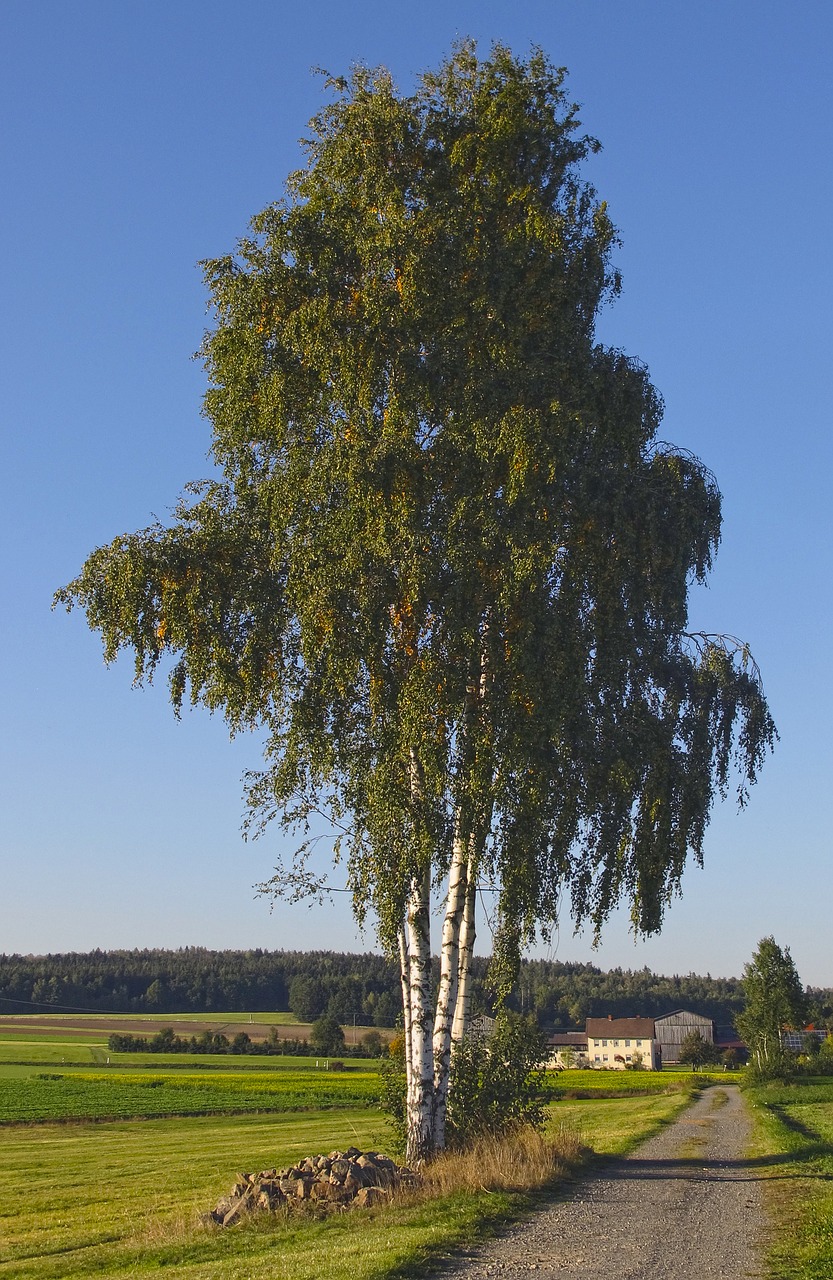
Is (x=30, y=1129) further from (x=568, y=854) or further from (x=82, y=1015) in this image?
(x=82, y=1015)

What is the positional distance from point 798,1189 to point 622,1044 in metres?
139

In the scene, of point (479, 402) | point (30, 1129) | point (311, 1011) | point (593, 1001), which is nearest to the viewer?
point (479, 402)

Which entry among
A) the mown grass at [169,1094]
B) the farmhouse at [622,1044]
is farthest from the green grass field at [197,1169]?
the farmhouse at [622,1044]

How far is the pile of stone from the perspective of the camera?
1767 centimetres

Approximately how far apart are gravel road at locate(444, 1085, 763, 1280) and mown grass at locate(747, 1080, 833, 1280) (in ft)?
1.11

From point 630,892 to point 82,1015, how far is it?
180286 mm

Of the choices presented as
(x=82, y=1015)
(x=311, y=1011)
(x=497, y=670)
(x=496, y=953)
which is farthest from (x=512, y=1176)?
(x=82, y=1015)

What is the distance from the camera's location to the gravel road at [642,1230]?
13.4 meters

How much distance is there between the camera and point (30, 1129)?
5778cm

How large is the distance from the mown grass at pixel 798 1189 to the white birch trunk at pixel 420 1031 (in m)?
5.83

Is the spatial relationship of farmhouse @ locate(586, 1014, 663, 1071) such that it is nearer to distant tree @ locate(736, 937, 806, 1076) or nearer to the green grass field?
the green grass field

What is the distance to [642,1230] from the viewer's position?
16.0 m

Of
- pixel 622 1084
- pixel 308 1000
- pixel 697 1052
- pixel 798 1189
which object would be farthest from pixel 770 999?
pixel 308 1000

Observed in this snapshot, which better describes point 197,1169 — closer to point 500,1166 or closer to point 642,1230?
point 500,1166
